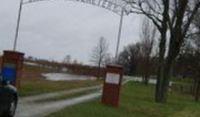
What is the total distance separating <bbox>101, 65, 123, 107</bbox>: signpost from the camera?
90.6ft

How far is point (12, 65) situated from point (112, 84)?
15.0 ft

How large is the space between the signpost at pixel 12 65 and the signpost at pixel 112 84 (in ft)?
13.1

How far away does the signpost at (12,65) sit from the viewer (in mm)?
28172

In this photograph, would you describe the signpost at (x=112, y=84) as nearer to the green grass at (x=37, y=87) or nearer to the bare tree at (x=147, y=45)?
→ the green grass at (x=37, y=87)

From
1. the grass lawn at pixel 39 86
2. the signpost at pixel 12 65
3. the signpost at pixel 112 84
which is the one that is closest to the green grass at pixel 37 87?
the grass lawn at pixel 39 86

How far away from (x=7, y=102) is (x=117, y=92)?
1030 cm

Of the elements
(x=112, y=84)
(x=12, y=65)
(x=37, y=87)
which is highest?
(x=12, y=65)

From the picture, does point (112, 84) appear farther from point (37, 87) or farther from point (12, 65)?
point (37, 87)

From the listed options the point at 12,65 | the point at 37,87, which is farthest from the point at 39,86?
the point at 12,65

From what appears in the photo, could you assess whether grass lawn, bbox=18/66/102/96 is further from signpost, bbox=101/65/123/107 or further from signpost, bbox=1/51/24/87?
signpost, bbox=101/65/123/107

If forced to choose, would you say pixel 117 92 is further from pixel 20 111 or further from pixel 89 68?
pixel 89 68

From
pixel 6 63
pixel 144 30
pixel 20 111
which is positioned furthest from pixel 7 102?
pixel 144 30

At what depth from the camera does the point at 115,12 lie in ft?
137

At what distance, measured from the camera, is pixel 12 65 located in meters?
28.4
